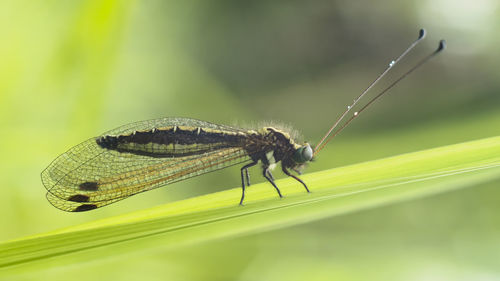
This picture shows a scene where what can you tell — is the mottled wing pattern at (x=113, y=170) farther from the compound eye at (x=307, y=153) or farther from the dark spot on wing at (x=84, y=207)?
the compound eye at (x=307, y=153)

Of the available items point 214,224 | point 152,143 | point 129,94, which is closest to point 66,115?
point 129,94

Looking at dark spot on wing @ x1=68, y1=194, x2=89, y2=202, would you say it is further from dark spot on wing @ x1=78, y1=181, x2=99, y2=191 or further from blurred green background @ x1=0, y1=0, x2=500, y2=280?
blurred green background @ x1=0, y1=0, x2=500, y2=280

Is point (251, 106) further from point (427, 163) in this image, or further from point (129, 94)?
point (427, 163)

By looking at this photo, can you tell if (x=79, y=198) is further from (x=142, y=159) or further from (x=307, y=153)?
(x=307, y=153)

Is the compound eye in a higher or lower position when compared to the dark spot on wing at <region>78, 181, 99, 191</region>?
lower

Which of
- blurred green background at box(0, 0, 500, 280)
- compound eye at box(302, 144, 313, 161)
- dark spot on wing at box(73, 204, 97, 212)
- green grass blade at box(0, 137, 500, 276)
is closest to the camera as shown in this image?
green grass blade at box(0, 137, 500, 276)

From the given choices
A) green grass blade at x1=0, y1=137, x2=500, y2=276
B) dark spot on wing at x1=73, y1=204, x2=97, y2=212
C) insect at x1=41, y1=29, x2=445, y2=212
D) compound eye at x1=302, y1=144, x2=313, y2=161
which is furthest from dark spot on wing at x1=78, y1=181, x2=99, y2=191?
compound eye at x1=302, y1=144, x2=313, y2=161

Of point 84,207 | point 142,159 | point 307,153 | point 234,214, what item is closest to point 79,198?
point 84,207
